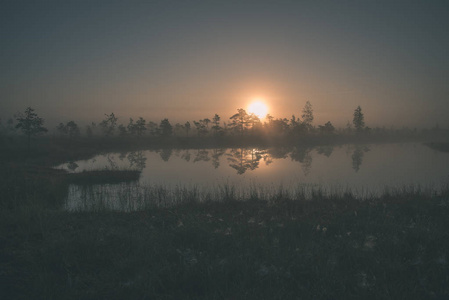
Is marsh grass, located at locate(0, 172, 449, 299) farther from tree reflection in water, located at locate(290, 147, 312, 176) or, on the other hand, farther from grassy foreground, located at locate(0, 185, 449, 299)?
tree reflection in water, located at locate(290, 147, 312, 176)

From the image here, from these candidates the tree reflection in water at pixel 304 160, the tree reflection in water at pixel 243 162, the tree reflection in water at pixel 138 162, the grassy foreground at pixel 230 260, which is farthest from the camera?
the tree reflection in water at pixel 138 162

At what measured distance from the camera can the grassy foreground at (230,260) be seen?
14.6 feet

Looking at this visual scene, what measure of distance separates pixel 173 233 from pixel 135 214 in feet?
13.6

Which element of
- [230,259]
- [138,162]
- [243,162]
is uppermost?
[230,259]

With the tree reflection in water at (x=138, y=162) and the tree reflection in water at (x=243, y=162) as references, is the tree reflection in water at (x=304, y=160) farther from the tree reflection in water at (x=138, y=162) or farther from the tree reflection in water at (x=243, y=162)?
the tree reflection in water at (x=138, y=162)

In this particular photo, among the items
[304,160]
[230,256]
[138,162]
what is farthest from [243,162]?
[230,256]

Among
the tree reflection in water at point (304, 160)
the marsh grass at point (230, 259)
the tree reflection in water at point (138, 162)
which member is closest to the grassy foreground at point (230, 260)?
the marsh grass at point (230, 259)

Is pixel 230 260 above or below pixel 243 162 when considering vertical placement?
above

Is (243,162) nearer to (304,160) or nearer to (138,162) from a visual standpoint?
(304,160)

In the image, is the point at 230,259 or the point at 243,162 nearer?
the point at 230,259

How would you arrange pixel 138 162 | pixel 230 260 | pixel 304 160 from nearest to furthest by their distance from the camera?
pixel 230 260
pixel 138 162
pixel 304 160

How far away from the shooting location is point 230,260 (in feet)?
17.4

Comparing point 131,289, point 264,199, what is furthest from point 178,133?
point 131,289

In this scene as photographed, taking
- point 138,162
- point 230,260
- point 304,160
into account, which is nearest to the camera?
point 230,260
